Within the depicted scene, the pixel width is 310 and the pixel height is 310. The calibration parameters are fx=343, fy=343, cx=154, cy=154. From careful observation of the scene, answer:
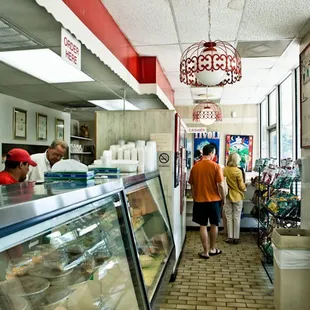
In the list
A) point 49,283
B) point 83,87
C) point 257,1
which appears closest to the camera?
point 49,283

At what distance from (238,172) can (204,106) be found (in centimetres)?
190

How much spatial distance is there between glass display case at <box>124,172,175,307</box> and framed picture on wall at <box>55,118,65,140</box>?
4.15 m

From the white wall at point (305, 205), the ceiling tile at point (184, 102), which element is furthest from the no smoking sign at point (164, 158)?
the ceiling tile at point (184, 102)

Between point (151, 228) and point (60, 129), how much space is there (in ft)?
15.9

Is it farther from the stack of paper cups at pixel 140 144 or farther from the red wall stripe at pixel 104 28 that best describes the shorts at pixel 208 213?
the red wall stripe at pixel 104 28

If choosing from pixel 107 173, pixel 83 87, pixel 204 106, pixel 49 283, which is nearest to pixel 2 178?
pixel 107 173

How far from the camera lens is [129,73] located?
14.4 feet

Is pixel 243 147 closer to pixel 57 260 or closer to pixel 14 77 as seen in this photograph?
pixel 14 77

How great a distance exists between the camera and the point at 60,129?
7.66m

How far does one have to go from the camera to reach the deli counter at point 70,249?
1.18 m

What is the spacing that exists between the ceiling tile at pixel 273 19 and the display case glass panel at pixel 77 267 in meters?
2.51

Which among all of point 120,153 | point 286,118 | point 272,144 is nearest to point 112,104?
point 120,153

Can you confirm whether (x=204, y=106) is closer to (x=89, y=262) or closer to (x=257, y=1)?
(x=257, y=1)

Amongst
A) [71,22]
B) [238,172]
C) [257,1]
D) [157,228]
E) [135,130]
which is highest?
[257,1]
